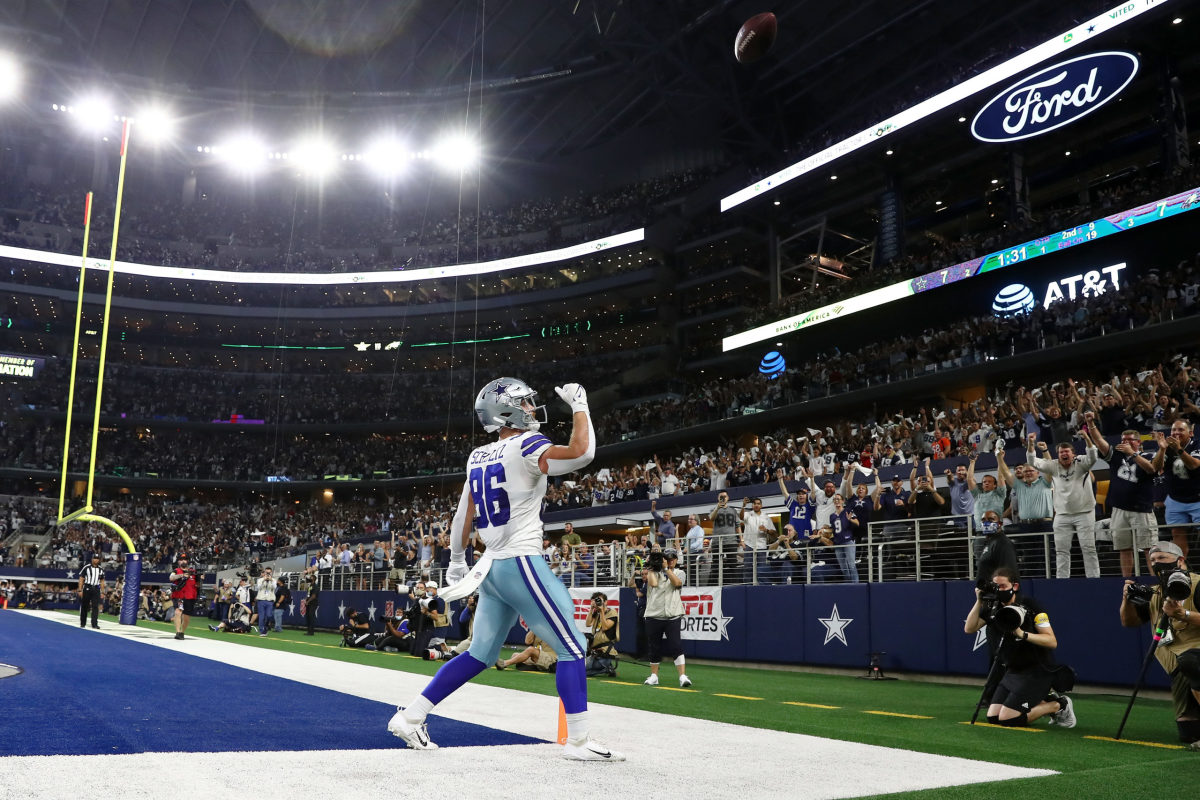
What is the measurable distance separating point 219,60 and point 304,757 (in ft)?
176

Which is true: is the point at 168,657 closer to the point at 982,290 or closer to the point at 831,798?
the point at 831,798

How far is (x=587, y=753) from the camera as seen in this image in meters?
5.05

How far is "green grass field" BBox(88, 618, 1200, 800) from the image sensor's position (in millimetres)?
4977

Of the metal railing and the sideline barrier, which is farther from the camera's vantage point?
the metal railing

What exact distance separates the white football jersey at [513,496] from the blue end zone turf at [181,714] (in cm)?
129

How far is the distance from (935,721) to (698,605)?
9.06 m

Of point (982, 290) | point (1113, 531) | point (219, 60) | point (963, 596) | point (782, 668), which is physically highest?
point (219, 60)

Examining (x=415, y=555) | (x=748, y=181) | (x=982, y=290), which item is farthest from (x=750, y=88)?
(x=415, y=555)

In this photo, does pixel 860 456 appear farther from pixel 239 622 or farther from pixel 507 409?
pixel 507 409

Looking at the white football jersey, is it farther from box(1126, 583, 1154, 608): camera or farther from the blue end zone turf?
box(1126, 583, 1154, 608): camera

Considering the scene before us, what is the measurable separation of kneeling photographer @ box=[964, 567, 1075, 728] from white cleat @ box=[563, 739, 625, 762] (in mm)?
3855

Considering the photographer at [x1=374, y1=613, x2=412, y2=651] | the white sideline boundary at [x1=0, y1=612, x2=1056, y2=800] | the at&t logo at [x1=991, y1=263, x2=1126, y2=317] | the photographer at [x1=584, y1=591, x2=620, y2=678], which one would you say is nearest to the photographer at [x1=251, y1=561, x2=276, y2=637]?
the photographer at [x1=374, y1=613, x2=412, y2=651]

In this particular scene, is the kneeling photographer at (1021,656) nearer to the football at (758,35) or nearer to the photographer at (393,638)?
the photographer at (393,638)

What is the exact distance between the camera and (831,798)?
4145mm
